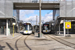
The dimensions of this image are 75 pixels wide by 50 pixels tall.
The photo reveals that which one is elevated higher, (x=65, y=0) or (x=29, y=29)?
(x=65, y=0)

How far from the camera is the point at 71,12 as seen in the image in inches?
840

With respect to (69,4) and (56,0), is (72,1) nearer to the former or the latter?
(69,4)

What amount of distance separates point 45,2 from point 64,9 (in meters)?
4.54

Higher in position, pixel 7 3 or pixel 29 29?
pixel 7 3

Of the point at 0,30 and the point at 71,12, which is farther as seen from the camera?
the point at 0,30

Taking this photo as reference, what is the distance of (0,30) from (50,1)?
1580cm

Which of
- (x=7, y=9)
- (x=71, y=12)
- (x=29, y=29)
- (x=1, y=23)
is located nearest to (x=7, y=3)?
(x=7, y=9)

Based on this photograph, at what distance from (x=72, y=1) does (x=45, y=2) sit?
6001 millimetres

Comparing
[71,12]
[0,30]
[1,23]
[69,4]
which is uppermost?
[69,4]

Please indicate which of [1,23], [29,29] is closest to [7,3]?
[1,23]

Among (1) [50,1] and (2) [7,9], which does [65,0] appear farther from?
(2) [7,9]

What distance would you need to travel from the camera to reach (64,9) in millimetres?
21406

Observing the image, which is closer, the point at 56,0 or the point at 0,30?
the point at 56,0

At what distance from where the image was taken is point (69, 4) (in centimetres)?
2141
